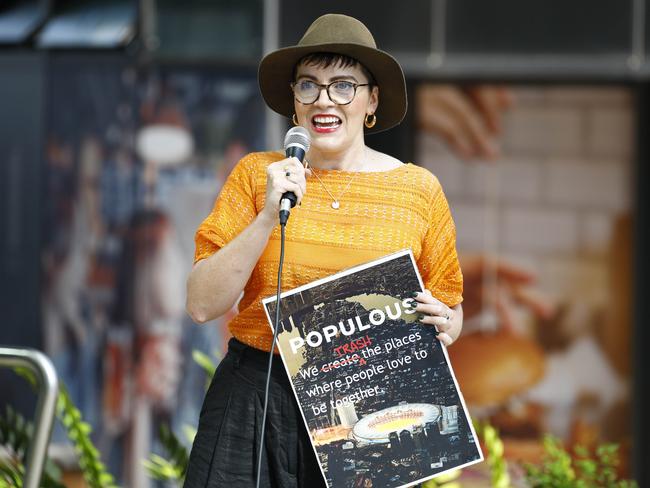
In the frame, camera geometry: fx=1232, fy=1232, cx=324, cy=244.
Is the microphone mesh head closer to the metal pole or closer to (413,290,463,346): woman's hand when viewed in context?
(413,290,463,346): woman's hand

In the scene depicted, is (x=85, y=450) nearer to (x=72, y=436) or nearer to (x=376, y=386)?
(x=72, y=436)

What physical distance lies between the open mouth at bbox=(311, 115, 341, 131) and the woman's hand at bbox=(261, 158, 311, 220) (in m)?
0.23

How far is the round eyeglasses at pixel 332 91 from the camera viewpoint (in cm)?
298

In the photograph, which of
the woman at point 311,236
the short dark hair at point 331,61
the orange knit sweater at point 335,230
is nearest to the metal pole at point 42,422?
the woman at point 311,236

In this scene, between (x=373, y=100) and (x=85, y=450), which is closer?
(x=373, y=100)

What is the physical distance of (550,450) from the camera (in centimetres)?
477

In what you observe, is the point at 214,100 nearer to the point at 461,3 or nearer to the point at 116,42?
the point at 116,42

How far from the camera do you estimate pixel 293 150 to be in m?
2.84

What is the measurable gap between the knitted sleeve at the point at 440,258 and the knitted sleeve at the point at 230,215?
44 centimetres

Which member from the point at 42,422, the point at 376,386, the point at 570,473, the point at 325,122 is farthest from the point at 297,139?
the point at 570,473

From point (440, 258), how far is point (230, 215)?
535 mm

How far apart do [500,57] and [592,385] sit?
209 cm

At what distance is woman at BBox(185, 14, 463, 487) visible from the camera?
9.67ft

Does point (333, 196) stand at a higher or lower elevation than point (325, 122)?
lower
